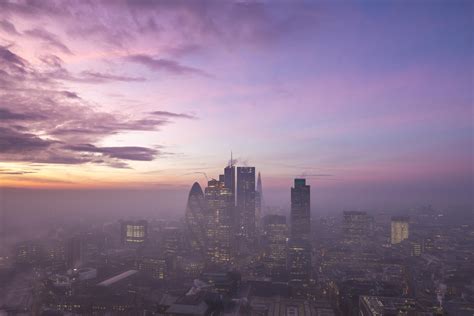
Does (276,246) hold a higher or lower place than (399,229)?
lower

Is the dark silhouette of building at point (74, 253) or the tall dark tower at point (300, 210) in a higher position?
the tall dark tower at point (300, 210)

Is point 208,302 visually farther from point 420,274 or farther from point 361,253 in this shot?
Result: point 361,253

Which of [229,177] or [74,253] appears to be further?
[229,177]

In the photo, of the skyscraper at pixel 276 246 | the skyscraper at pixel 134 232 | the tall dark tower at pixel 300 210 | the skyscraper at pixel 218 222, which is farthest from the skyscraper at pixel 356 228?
the skyscraper at pixel 134 232

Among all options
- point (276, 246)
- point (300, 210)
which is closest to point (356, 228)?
point (300, 210)

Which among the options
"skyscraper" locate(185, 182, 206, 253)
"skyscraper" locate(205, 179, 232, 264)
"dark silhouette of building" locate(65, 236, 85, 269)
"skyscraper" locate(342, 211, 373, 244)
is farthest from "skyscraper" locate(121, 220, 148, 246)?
"skyscraper" locate(342, 211, 373, 244)

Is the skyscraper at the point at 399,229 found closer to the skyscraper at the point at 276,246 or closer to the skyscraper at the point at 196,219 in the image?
the skyscraper at the point at 276,246

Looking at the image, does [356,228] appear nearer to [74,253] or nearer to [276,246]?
[276,246]
